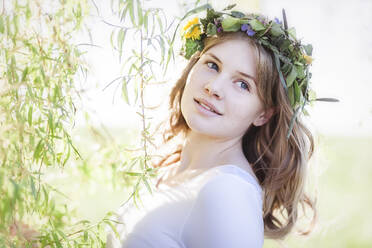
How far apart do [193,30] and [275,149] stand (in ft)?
1.98

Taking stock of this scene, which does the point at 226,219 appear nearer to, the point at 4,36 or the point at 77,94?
the point at 77,94

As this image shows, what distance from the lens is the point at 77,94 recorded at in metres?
1.32

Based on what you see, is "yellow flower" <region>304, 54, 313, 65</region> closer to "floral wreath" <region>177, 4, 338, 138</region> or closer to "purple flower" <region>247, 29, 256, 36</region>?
"floral wreath" <region>177, 4, 338, 138</region>

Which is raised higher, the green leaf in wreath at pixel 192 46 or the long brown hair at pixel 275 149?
the green leaf in wreath at pixel 192 46

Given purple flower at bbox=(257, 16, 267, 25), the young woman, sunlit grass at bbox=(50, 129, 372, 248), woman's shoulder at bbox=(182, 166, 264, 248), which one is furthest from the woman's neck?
sunlit grass at bbox=(50, 129, 372, 248)

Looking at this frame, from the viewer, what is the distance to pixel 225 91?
1472 millimetres

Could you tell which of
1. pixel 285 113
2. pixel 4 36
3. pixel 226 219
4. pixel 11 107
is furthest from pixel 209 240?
pixel 4 36

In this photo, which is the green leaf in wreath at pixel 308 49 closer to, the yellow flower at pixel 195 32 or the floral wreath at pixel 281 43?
the floral wreath at pixel 281 43

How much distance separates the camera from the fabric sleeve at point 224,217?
127 centimetres

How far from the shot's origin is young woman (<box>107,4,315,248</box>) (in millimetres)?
1328

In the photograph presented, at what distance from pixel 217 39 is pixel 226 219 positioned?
2.31 feet

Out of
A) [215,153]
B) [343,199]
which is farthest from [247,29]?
[343,199]

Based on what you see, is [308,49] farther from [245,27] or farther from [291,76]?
[245,27]

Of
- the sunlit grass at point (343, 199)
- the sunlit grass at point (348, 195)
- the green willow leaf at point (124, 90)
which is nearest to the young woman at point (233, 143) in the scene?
the green willow leaf at point (124, 90)
